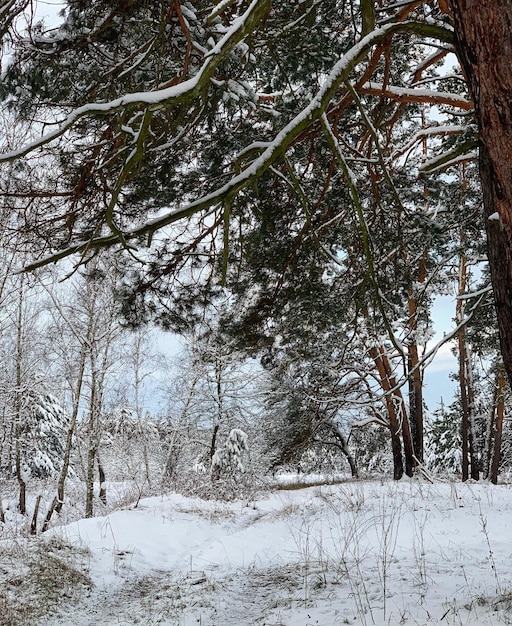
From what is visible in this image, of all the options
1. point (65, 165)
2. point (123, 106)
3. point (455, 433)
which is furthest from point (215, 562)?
point (455, 433)

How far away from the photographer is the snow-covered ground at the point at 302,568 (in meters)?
3.37

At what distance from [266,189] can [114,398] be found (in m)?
11.8

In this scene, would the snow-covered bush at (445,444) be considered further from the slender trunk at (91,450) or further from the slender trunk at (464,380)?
the slender trunk at (91,450)

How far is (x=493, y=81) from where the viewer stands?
71.9 inches

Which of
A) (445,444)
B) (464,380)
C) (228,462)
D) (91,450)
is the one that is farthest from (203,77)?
(445,444)

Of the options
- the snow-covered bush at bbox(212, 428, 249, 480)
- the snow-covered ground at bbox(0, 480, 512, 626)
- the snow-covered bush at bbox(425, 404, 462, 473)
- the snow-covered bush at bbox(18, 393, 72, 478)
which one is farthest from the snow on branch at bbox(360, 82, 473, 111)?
the snow-covered bush at bbox(425, 404, 462, 473)

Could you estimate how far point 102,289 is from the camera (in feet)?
37.6

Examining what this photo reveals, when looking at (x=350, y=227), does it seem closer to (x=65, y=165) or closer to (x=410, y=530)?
(x=65, y=165)

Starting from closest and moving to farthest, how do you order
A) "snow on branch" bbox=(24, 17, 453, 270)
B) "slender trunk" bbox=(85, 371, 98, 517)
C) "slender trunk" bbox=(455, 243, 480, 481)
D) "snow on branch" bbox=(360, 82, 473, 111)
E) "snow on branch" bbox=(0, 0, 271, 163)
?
"snow on branch" bbox=(0, 0, 271, 163) < "snow on branch" bbox=(24, 17, 453, 270) < "snow on branch" bbox=(360, 82, 473, 111) < "slender trunk" bbox=(85, 371, 98, 517) < "slender trunk" bbox=(455, 243, 480, 481)

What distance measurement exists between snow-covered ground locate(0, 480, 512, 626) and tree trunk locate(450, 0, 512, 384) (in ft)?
7.47

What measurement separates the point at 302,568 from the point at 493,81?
175 inches

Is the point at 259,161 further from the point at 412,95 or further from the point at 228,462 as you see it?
the point at 228,462

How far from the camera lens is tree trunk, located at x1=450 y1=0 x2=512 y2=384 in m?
1.81

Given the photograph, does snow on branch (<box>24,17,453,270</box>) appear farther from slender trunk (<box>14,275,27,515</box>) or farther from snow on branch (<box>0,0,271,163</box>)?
slender trunk (<box>14,275,27,515</box>)
